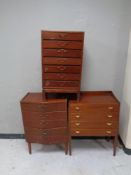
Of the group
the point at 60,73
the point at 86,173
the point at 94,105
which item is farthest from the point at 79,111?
the point at 86,173

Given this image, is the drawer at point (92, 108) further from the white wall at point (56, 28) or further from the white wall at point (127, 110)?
the white wall at point (56, 28)

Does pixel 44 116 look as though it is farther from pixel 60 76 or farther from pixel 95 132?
pixel 95 132

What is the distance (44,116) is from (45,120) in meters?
0.05

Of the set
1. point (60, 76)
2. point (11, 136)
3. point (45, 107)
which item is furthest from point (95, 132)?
point (11, 136)

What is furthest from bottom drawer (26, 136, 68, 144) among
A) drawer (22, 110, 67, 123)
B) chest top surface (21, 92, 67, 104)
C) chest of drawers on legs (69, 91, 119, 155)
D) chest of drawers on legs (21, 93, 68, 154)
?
chest top surface (21, 92, 67, 104)

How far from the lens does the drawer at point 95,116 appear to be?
241cm

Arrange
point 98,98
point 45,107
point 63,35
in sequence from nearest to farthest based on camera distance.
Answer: point 63,35
point 45,107
point 98,98

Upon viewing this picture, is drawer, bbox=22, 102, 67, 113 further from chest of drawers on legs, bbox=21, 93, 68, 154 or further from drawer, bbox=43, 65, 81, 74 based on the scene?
drawer, bbox=43, 65, 81, 74

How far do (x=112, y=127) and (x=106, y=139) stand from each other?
558 mm

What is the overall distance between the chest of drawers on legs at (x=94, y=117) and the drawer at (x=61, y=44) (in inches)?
25.6

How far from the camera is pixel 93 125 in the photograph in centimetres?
245

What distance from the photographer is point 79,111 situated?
2.41 meters

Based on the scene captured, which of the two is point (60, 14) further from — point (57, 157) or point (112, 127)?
point (57, 157)

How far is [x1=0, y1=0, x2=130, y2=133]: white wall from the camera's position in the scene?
2.54 meters
